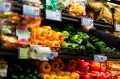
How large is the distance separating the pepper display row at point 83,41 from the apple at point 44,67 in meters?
0.34

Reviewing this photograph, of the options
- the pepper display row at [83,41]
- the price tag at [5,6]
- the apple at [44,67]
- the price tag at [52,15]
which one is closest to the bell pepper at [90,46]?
the pepper display row at [83,41]

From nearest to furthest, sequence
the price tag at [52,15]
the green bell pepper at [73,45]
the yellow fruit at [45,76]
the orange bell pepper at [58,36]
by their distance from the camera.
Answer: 1. the price tag at [52,15]
2. the yellow fruit at [45,76]
3. the orange bell pepper at [58,36]
4. the green bell pepper at [73,45]

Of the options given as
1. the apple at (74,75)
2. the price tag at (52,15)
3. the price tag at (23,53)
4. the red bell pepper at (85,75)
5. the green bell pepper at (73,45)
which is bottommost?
the red bell pepper at (85,75)

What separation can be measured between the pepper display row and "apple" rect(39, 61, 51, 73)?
34 cm

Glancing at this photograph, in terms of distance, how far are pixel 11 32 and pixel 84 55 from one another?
0.78 meters

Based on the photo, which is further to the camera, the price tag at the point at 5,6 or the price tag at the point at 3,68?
the price tag at the point at 3,68

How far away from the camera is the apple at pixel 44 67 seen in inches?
98.1

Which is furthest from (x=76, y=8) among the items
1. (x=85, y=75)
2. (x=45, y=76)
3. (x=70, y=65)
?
(x=45, y=76)

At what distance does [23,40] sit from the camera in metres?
2.15

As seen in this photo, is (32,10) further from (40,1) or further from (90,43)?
(90,43)

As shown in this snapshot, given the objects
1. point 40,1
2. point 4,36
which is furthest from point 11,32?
point 40,1

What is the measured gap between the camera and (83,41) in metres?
2.93

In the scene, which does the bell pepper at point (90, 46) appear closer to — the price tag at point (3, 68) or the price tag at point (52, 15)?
the price tag at point (52, 15)

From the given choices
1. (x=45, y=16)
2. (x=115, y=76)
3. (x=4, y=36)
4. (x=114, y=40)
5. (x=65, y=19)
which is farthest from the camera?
(x=115, y=76)
